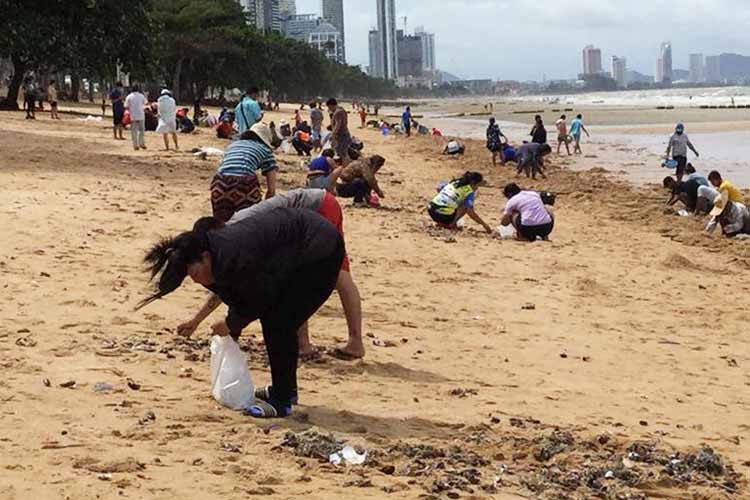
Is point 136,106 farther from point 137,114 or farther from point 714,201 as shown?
point 714,201

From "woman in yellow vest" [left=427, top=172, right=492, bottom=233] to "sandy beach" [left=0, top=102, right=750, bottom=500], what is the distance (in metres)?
0.25

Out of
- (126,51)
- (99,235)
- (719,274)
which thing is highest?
(126,51)

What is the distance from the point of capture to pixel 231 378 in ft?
17.0

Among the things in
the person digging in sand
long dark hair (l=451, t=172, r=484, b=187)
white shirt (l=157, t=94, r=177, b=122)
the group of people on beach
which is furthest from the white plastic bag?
white shirt (l=157, t=94, r=177, b=122)

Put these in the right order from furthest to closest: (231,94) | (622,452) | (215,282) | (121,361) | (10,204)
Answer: (231,94), (10,204), (121,361), (622,452), (215,282)

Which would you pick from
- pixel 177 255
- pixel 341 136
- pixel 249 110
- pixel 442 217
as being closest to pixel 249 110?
pixel 249 110

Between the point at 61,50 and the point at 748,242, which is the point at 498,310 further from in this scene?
the point at 61,50

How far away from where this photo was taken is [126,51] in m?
30.2

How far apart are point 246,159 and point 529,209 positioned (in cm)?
633

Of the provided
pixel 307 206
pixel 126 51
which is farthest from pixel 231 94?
pixel 307 206

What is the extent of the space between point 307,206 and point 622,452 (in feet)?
7.57

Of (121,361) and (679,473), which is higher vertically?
(121,361)

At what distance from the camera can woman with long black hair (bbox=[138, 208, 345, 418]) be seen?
4.62 m

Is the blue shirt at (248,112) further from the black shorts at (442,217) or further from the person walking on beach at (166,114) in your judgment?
the person walking on beach at (166,114)
